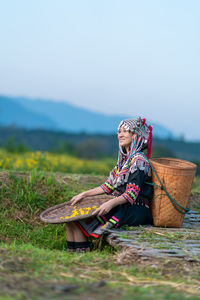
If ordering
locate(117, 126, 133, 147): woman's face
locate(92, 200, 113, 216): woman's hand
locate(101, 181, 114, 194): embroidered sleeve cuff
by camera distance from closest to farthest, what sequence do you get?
locate(92, 200, 113, 216): woman's hand < locate(117, 126, 133, 147): woman's face < locate(101, 181, 114, 194): embroidered sleeve cuff

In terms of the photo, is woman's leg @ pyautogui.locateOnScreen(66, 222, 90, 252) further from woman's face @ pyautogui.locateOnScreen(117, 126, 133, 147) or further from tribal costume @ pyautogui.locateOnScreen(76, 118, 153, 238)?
woman's face @ pyautogui.locateOnScreen(117, 126, 133, 147)

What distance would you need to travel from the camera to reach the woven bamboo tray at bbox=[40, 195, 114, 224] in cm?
374

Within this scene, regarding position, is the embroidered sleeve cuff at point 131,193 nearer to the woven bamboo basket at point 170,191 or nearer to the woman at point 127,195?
the woman at point 127,195

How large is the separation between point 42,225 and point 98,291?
99.6 inches

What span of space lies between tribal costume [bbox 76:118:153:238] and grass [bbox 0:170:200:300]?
22cm

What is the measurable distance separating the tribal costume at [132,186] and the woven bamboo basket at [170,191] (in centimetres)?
8

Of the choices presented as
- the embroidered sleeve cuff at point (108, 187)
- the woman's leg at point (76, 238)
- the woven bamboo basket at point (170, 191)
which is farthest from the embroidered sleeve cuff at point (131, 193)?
the woman's leg at point (76, 238)

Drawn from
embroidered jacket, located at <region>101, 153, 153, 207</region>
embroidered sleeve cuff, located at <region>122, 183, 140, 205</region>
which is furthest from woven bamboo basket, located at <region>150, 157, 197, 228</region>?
embroidered sleeve cuff, located at <region>122, 183, 140, 205</region>

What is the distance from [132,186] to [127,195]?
0.11m

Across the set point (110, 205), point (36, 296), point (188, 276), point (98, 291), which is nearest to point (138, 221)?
point (110, 205)

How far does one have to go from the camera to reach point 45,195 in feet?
16.8

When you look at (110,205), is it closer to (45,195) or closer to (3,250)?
(3,250)

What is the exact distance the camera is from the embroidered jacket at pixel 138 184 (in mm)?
3803

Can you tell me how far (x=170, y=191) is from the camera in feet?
13.1
